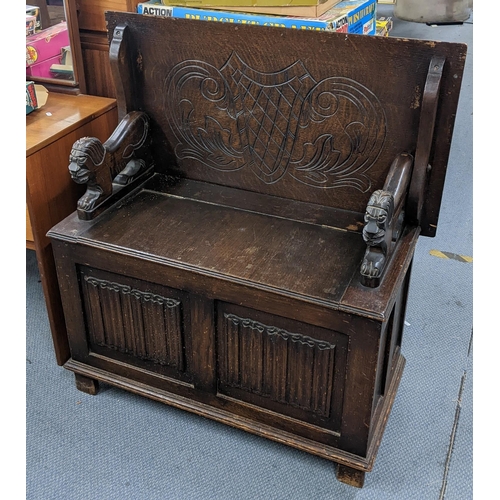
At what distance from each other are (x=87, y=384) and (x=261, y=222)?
2.57ft

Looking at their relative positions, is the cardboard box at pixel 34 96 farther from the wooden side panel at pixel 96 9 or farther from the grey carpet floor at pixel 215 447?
the grey carpet floor at pixel 215 447

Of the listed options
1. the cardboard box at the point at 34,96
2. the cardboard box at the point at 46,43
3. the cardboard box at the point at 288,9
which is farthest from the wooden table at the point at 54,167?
the cardboard box at the point at 288,9

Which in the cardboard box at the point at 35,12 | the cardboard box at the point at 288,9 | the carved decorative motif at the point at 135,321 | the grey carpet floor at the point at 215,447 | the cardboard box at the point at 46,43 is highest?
the cardboard box at the point at 288,9

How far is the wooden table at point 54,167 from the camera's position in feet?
5.91

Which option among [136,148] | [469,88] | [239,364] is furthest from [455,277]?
[469,88]

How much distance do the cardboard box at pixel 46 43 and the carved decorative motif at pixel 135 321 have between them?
2.61 ft

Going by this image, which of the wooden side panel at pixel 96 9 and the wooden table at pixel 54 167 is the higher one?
the wooden side panel at pixel 96 9

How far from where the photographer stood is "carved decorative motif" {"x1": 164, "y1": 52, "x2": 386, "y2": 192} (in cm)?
160

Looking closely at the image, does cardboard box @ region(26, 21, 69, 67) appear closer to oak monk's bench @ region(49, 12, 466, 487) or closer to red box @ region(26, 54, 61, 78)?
red box @ region(26, 54, 61, 78)

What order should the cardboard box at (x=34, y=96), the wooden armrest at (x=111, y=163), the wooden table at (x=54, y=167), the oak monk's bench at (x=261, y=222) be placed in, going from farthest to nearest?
the cardboard box at (x=34, y=96) → the wooden table at (x=54, y=167) → the wooden armrest at (x=111, y=163) → the oak monk's bench at (x=261, y=222)

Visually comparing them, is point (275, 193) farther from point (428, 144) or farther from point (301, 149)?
point (428, 144)

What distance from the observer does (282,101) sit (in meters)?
1.66

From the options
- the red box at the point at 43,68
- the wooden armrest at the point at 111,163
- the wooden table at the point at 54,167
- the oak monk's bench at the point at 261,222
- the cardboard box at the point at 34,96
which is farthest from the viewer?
the red box at the point at 43,68

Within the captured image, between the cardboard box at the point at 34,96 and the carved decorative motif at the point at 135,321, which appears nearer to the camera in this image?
the carved decorative motif at the point at 135,321
